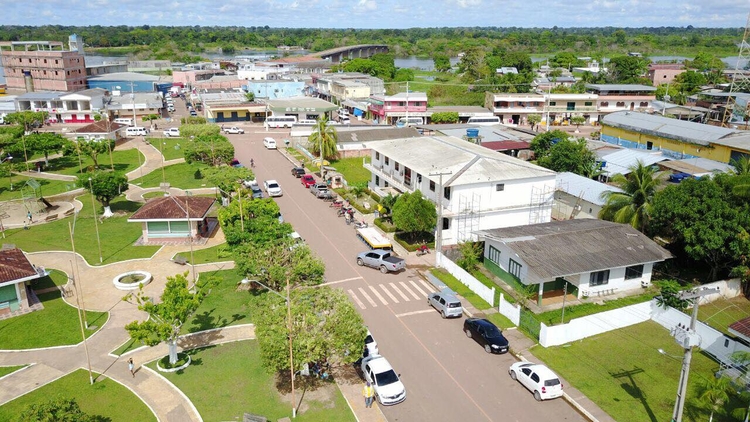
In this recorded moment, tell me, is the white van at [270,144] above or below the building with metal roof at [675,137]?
below

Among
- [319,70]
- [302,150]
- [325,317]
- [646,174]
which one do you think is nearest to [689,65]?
[319,70]

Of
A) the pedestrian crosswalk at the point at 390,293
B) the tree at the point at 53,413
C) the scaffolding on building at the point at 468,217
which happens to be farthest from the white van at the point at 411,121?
the tree at the point at 53,413

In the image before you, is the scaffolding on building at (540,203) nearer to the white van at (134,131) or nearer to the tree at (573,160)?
the tree at (573,160)

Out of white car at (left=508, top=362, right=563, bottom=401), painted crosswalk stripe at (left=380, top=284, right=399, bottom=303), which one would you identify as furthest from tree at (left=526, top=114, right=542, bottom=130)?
white car at (left=508, top=362, right=563, bottom=401)

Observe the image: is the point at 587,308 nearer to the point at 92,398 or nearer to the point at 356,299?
the point at 356,299

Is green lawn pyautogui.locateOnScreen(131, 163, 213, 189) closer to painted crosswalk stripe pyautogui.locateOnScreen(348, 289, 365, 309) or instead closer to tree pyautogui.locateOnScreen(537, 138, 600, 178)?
painted crosswalk stripe pyautogui.locateOnScreen(348, 289, 365, 309)
